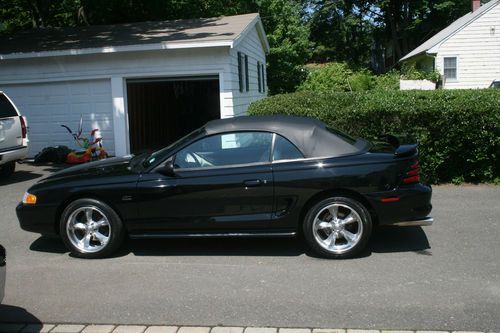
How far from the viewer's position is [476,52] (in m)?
27.7

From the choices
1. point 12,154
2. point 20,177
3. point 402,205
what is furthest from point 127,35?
point 402,205

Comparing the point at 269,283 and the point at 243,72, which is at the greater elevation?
the point at 243,72

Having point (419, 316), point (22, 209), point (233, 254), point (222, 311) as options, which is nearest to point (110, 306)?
point (222, 311)

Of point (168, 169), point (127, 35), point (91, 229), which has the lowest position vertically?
point (91, 229)

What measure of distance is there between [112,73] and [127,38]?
144 cm

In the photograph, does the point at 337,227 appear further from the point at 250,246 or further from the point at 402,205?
the point at 250,246

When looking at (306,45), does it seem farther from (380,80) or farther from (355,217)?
(355,217)

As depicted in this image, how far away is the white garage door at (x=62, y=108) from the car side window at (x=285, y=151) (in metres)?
9.29

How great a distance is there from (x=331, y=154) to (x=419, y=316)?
203 cm

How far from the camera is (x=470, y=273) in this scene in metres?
5.17

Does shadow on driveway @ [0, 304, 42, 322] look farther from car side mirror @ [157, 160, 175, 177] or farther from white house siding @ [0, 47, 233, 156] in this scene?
white house siding @ [0, 47, 233, 156]

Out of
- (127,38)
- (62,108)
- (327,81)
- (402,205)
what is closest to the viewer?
(402,205)

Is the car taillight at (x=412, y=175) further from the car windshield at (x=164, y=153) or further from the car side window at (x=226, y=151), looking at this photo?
the car windshield at (x=164, y=153)

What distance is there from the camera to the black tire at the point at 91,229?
19.0 ft
